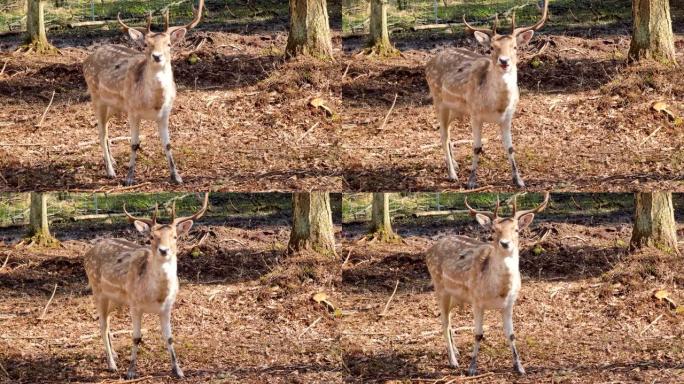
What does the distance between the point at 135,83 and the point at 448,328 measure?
3830 millimetres

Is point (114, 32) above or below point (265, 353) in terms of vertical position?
above

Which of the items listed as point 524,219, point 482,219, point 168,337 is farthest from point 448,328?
point 168,337

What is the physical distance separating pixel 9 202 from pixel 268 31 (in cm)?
352

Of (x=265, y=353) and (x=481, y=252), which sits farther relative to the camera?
(x=265, y=353)

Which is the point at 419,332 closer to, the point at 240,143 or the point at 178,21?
the point at 240,143

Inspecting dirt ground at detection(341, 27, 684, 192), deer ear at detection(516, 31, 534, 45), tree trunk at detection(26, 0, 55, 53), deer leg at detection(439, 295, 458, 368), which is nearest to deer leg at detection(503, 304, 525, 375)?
deer leg at detection(439, 295, 458, 368)

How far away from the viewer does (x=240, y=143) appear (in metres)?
12.3

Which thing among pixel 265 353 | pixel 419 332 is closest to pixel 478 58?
pixel 419 332

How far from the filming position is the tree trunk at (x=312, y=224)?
480 inches

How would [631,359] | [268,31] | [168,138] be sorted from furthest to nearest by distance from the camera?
1. [268,31]
2. [631,359]
3. [168,138]

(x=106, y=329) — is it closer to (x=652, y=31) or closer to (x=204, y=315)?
(x=204, y=315)

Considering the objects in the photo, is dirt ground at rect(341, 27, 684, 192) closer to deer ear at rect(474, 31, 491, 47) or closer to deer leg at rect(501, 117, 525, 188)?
deer leg at rect(501, 117, 525, 188)

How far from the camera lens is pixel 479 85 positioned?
11289 millimetres

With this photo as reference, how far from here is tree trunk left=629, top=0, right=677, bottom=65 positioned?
13195mm
